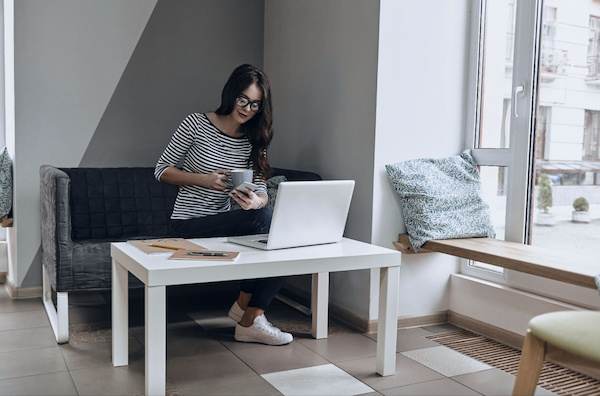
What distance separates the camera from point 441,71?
9.59 ft

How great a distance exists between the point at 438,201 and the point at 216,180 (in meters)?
0.98

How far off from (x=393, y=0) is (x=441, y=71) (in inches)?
16.1

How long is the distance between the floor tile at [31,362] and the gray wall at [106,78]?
92cm

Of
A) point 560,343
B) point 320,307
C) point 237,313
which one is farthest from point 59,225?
point 560,343

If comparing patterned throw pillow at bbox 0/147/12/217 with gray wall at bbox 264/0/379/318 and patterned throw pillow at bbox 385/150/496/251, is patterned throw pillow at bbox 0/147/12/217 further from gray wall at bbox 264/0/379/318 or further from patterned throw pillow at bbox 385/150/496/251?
patterned throw pillow at bbox 385/150/496/251

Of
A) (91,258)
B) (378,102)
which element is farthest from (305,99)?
(91,258)

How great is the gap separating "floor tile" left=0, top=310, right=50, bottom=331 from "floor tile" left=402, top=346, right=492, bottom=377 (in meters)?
1.64

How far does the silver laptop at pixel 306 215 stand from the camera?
81.2 inches

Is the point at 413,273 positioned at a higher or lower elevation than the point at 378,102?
lower

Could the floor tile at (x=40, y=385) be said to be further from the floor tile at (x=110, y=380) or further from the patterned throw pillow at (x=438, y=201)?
the patterned throw pillow at (x=438, y=201)

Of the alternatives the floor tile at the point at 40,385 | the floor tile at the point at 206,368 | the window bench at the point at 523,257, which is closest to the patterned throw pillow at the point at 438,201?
the window bench at the point at 523,257

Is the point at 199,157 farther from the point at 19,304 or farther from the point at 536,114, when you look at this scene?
the point at 536,114

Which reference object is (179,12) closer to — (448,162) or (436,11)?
(436,11)

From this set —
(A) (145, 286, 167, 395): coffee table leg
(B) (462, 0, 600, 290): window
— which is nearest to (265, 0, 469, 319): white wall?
(B) (462, 0, 600, 290): window
